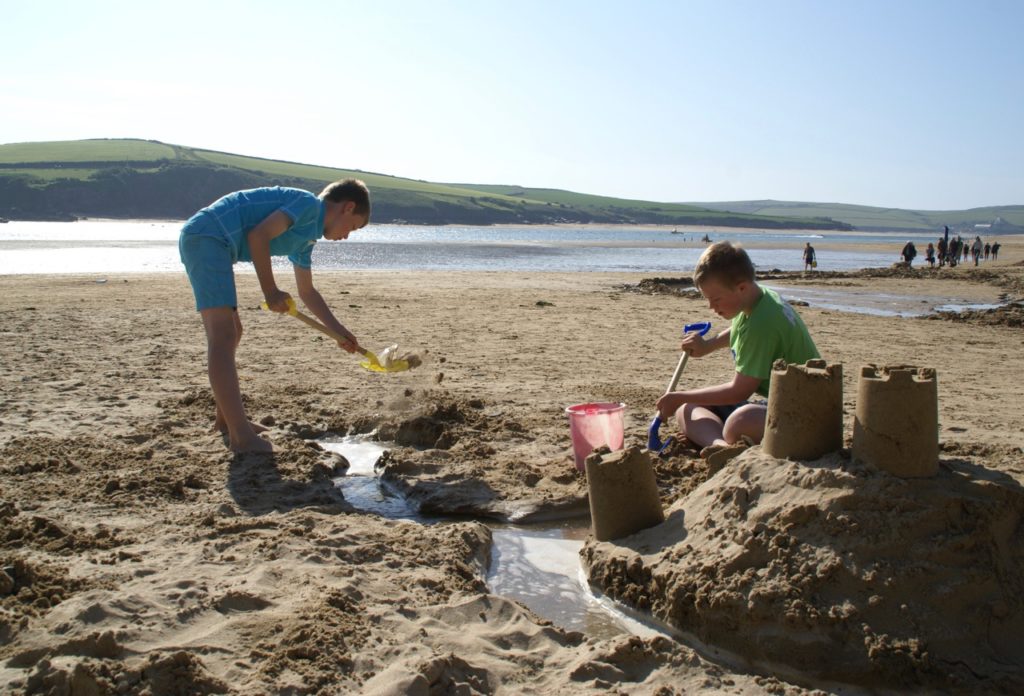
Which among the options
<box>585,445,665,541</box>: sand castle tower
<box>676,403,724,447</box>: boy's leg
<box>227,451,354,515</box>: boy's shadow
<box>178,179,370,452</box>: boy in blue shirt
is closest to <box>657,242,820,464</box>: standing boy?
<box>676,403,724,447</box>: boy's leg

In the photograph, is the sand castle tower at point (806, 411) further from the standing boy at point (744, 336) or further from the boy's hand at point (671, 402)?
the boy's hand at point (671, 402)

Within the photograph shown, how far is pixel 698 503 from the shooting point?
2953 millimetres

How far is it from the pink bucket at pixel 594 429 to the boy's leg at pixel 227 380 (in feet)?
5.00

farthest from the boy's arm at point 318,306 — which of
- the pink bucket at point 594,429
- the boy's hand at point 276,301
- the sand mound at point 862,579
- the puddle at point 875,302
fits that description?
the puddle at point 875,302

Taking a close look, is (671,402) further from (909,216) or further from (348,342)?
(909,216)

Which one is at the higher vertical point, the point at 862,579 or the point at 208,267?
the point at 208,267

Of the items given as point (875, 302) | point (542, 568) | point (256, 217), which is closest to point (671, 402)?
point (542, 568)

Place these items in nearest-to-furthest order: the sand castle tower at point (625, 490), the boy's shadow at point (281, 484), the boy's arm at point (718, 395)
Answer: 1. the sand castle tower at point (625, 490)
2. the boy's shadow at point (281, 484)
3. the boy's arm at point (718, 395)

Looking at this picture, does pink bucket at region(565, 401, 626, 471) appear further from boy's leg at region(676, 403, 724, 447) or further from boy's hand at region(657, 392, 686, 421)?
boy's leg at region(676, 403, 724, 447)

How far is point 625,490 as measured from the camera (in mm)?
3059

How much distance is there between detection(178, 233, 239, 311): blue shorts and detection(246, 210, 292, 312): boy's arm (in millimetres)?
161

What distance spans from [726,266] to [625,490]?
117 centimetres

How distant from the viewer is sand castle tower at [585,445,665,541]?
304 centimetres

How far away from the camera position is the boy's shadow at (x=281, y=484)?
136 inches
